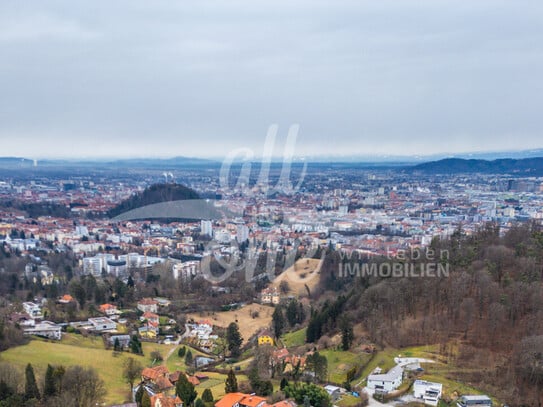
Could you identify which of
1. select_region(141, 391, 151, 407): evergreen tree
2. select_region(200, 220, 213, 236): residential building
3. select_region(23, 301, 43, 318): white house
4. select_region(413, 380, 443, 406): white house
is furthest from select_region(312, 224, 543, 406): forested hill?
select_region(200, 220, 213, 236): residential building

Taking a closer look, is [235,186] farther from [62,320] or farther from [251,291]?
[62,320]

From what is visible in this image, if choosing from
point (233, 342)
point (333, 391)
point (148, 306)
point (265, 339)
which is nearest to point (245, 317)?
point (148, 306)

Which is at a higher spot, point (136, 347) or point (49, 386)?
point (49, 386)

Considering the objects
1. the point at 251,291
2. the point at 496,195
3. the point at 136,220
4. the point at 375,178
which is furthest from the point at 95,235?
the point at 375,178

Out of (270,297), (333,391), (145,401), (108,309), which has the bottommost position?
(270,297)

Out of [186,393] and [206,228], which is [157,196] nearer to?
[206,228]

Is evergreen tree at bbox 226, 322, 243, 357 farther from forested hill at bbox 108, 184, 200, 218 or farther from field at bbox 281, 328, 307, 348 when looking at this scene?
forested hill at bbox 108, 184, 200, 218
